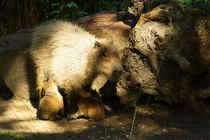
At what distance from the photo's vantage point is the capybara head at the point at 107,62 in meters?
4.17

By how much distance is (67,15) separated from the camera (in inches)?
336

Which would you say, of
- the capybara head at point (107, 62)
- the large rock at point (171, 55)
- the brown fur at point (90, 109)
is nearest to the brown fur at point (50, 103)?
the brown fur at point (90, 109)

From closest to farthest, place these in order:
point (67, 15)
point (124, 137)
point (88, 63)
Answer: point (124, 137) → point (88, 63) → point (67, 15)

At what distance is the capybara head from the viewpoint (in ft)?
13.7

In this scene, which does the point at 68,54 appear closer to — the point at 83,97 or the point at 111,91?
the point at 83,97

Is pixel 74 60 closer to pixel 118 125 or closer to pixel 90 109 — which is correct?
pixel 90 109

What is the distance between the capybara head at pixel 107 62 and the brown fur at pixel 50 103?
85 centimetres

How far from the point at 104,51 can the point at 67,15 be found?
4.75 m

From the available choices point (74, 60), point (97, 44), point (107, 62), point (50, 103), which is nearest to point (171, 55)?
point (107, 62)

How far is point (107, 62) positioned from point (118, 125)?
1.02 meters

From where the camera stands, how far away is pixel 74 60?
4.16 m

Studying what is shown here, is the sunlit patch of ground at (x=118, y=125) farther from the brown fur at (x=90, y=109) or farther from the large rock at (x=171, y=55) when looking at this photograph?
the large rock at (x=171, y=55)

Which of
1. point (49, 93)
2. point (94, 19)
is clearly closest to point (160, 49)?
point (49, 93)

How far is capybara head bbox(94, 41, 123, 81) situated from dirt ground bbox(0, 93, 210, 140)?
0.78 meters
